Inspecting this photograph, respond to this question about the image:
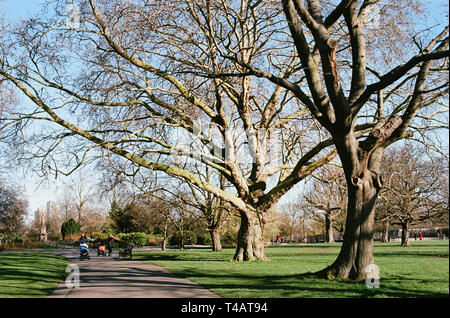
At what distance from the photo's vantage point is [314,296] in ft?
30.3

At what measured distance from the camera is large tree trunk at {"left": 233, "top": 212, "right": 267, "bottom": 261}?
20.0 metres

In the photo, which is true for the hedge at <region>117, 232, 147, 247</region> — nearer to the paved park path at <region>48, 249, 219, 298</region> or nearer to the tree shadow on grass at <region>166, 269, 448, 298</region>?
the paved park path at <region>48, 249, 219, 298</region>

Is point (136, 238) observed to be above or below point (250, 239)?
below

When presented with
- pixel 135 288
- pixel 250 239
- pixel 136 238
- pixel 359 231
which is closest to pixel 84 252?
pixel 250 239

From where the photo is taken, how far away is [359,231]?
11.2 meters

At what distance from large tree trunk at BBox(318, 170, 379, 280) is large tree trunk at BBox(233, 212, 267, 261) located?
865cm

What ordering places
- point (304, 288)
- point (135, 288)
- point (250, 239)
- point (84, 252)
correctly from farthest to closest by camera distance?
point (84, 252)
point (250, 239)
point (135, 288)
point (304, 288)

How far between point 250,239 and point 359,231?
945 cm

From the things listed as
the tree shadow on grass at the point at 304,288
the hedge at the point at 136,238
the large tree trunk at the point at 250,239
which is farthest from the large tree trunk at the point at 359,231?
the hedge at the point at 136,238

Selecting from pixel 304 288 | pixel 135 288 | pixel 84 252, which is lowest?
pixel 84 252

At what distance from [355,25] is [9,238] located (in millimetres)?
54973

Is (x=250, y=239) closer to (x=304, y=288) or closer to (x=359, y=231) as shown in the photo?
(x=359, y=231)
